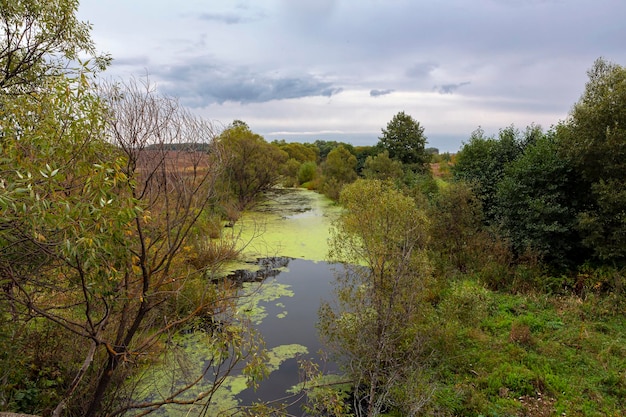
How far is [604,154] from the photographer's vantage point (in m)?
8.39

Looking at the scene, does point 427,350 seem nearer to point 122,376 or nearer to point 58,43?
point 122,376

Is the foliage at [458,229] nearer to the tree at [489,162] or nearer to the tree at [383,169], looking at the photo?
the tree at [489,162]

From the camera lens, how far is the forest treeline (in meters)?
2.73

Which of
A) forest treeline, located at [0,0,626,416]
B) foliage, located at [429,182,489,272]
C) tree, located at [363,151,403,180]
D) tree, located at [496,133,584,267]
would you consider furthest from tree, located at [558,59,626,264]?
tree, located at [363,151,403,180]

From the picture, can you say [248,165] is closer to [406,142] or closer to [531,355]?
[406,142]

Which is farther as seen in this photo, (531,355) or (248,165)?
(248,165)

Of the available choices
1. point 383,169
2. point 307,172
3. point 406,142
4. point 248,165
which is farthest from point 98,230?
point 307,172

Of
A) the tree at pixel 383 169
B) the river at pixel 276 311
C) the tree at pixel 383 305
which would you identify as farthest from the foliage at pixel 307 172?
the tree at pixel 383 305

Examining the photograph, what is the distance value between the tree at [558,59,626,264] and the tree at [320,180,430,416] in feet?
15.7

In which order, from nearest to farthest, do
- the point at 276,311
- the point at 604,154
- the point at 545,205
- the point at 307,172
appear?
1. the point at 604,154
2. the point at 276,311
3. the point at 545,205
4. the point at 307,172

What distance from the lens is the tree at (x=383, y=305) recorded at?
5.32m

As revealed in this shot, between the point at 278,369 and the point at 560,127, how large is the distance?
921 cm

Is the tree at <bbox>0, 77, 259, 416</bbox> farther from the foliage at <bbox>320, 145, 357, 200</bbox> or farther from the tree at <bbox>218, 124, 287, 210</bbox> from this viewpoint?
the foliage at <bbox>320, 145, 357, 200</bbox>

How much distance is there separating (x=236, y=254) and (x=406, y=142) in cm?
2064
